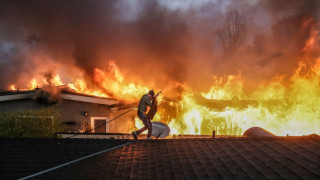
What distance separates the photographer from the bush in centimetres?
1023

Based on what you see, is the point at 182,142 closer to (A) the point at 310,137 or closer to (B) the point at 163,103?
(A) the point at 310,137

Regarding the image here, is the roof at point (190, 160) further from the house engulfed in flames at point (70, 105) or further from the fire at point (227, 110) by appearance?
the fire at point (227, 110)

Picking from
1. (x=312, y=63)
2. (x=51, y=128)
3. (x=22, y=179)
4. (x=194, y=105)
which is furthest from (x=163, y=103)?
(x=312, y=63)

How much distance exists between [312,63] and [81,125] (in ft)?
79.7

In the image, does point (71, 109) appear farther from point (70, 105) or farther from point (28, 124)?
point (28, 124)

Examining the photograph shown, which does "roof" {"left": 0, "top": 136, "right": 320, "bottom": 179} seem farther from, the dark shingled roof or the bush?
the bush

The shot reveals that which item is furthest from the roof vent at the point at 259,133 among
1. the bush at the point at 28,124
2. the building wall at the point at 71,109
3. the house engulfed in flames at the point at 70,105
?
the bush at the point at 28,124

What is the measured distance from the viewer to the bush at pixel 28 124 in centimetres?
1023

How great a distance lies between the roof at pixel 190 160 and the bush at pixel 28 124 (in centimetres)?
363

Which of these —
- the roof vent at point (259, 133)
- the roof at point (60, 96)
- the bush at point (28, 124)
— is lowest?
the roof vent at point (259, 133)

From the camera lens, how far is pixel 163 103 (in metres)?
17.9

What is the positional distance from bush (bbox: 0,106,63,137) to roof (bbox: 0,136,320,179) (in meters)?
3.63

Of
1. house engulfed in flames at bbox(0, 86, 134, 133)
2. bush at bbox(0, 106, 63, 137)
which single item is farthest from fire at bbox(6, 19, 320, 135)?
bush at bbox(0, 106, 63, 137)

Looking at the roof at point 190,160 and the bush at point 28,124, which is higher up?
the bush at point 28,124
